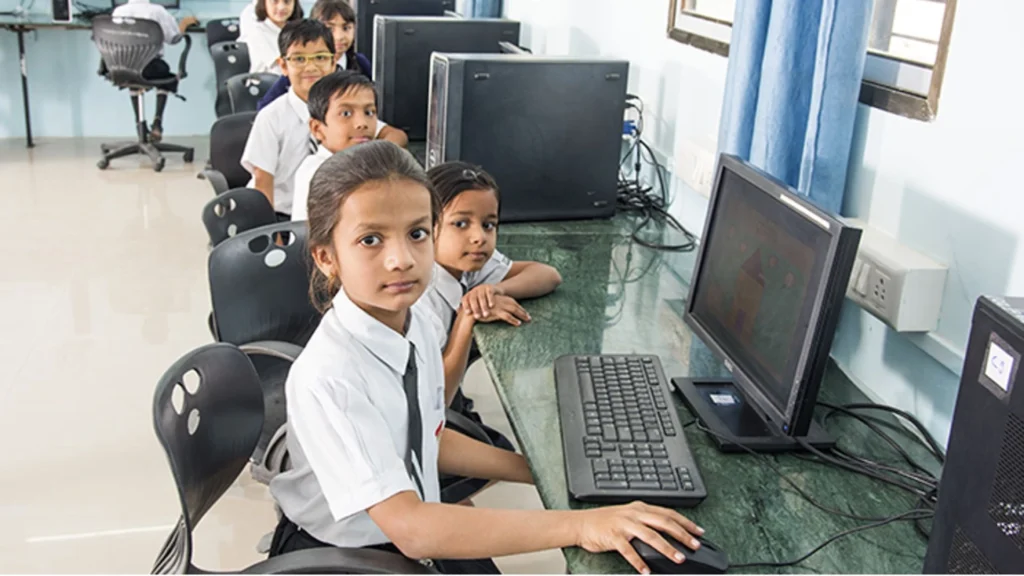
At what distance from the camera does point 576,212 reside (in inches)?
92.2

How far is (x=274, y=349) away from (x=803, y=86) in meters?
1.02

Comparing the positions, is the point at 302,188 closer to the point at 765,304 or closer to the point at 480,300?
the point at 480,300

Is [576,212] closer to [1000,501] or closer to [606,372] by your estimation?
[606,372]

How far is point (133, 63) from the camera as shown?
5.25 m

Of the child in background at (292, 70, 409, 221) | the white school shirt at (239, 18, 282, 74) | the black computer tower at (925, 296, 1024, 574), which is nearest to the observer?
the black computer tower at (925, 296, 1024, 574)

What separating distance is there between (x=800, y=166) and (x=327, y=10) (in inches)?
96.8

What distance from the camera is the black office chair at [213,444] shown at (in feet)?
3.76

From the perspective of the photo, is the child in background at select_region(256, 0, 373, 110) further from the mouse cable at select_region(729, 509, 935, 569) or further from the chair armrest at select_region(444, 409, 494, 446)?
the mouse cable at select_region(729, 509, 935, 569)

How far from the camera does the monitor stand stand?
1.28 m

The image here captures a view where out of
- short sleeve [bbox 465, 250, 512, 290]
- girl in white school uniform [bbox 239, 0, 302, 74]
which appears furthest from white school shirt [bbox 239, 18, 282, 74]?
short sleeve [bbox 465, 250, 512, 290]

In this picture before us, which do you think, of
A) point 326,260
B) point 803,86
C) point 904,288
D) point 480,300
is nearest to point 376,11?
point 480,300

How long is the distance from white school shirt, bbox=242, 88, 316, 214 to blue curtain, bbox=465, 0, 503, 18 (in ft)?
3.36

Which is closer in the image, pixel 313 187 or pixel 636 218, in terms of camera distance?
pixel 313 187

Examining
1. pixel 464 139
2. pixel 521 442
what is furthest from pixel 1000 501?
pixel 464 139
